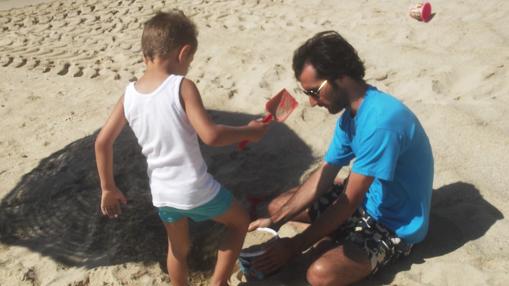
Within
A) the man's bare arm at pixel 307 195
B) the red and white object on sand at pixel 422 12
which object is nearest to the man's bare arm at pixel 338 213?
the man's bare arm at pixel 307 195

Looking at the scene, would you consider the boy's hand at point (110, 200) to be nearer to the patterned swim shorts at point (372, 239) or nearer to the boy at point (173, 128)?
the boy at point (173, 128)

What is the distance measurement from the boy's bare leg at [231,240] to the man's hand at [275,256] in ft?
0.57

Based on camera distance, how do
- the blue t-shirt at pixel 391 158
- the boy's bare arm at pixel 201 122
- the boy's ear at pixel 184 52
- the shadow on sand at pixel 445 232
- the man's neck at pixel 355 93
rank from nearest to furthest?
the boy's bare arm at pixel 201 122 → the boy's ear at pixel 184 52 → the blue t-shirt at pixel 391 158 → the man's neck at pixel 355 93 → the shadow on sand at pixel 445 232

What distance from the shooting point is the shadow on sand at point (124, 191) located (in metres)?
2.95

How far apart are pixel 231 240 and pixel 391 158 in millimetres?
733

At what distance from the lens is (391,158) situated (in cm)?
230

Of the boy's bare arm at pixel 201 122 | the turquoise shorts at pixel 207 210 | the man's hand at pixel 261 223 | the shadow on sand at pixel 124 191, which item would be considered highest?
the boy's bare arm at pixel 201 122

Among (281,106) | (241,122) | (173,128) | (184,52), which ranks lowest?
(241,122)

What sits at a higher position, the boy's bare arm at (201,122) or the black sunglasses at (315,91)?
the boy's bare arm at (201,122)

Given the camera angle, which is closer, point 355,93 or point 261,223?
point 355,93

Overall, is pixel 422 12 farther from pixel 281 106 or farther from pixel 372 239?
pixel 372 239

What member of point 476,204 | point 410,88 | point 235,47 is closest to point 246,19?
point 235,47

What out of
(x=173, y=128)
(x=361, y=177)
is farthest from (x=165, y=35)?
(x=361, y=177)

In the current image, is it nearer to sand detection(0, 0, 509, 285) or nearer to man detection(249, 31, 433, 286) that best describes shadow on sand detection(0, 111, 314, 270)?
sand detection(0, 0, 509, 285)
